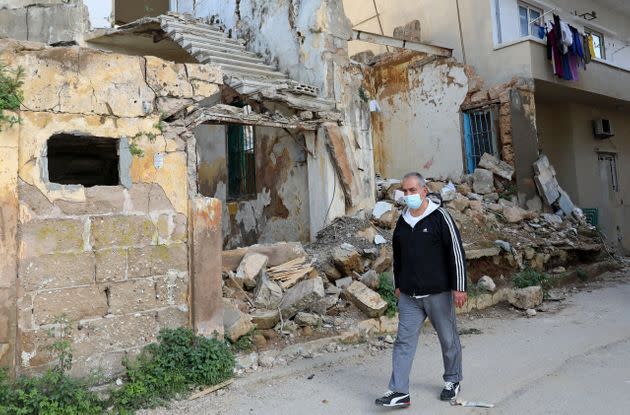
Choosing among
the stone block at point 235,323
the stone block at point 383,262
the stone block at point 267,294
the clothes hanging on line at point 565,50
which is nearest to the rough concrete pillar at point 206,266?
the stone block at point 235,323

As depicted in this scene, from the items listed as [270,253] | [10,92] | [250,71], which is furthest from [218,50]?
[10,92]

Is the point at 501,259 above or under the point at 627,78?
under

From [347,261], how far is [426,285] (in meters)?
3.07

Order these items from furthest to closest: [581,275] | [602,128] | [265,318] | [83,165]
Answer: [602,128] → [581,275] → [83,165] → [265,318]

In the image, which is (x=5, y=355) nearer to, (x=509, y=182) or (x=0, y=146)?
(x=0, y=146)

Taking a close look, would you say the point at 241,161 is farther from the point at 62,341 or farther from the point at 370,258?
the point at 62,341

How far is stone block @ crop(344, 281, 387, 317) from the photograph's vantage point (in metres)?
6.20

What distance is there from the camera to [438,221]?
4023 millimetres

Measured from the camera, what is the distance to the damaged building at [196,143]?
4.20 m

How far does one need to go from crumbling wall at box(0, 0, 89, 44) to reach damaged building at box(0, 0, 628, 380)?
31 millimetres

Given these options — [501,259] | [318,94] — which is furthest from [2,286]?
[501,259]

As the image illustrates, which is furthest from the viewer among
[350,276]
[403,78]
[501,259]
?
[403,78]

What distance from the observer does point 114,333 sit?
14.7 ft

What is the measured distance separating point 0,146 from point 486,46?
10699 millimetres
